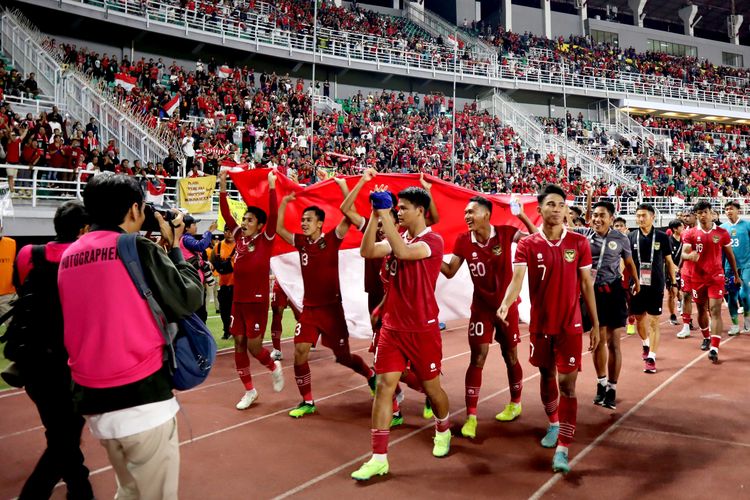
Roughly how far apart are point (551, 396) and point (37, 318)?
392cm

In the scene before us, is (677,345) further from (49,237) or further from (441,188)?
(49,237)

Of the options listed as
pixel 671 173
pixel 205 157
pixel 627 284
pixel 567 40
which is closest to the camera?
pixel 627 284

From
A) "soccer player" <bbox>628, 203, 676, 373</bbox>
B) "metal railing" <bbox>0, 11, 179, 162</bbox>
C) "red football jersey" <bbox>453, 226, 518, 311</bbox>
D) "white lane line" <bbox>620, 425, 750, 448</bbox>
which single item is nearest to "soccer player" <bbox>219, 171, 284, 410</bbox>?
"red football jersey" <bbox>453, 226, 518, 311</bbox>

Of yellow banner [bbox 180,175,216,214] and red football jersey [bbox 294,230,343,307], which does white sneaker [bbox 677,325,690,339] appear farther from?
yellow banner [bbox 180,175,216,214]

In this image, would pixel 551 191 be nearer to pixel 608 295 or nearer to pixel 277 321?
pixel 608 295

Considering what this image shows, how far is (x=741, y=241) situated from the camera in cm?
976

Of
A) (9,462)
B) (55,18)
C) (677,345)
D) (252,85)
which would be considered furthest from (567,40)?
(9,462)

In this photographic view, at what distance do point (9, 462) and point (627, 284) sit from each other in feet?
22.5

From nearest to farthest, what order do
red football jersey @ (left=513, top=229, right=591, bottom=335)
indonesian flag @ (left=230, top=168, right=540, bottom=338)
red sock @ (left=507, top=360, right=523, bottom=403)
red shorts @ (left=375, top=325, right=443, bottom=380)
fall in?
red shorts @ (left=375, top=325, right=443, bottom=380) → red football jersey @ (left=513, top=229, right=591, bottom=335) → red sock @ (left=507, top=360, right=523, bottom=403) → indonesian flag @ (left=230, top=168, right=540, bottom=338)

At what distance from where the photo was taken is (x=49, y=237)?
43.4 ft

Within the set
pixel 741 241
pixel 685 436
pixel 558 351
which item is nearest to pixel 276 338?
pixel 558 351

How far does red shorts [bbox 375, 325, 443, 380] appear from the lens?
4.25 m

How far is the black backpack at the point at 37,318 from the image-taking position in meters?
3.35

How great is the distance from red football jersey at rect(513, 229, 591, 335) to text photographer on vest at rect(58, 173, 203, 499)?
9.83ft
